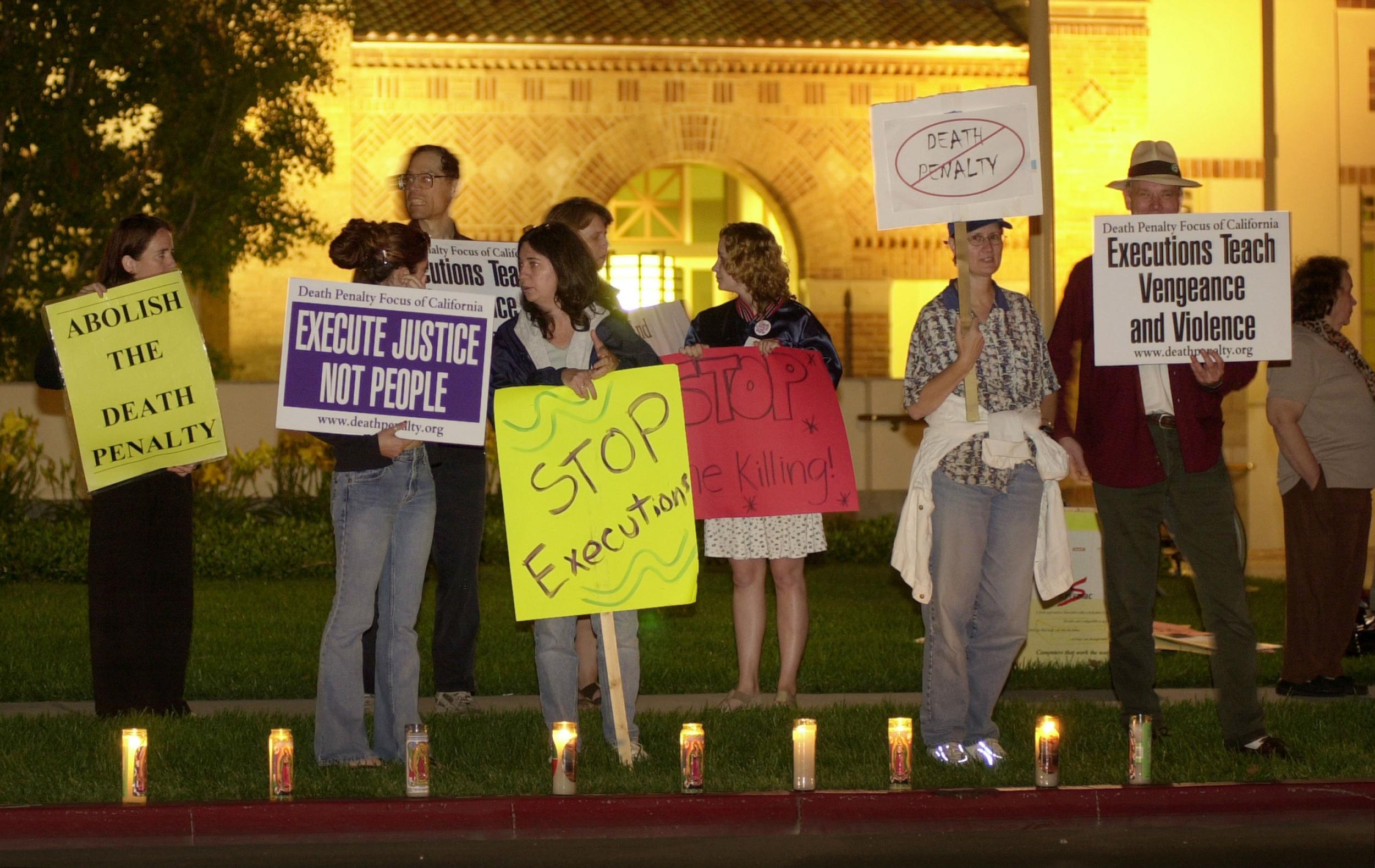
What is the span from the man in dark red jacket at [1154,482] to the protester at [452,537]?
2.81 meters

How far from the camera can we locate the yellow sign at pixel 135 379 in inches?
320

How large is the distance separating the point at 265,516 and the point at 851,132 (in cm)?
904

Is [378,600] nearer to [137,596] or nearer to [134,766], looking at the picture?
[134,766]

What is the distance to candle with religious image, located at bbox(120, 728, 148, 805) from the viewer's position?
21.9 ft

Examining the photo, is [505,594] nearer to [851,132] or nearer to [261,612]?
[261,612]

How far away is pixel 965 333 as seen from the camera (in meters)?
7.26

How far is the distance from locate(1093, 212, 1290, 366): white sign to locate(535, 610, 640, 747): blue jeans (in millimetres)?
2276

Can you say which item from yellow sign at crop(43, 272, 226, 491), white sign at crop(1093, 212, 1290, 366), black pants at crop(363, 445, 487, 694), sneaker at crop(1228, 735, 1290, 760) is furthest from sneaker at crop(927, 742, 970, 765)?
yellow sign at crop(43, 272, 226, 491)

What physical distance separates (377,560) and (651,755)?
1418 millimetres

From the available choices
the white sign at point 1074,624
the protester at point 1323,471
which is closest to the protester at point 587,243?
the white sign at point 1074,624

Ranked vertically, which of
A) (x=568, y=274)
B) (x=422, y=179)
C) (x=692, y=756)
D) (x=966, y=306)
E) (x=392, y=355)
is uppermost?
(x=422, y=179)

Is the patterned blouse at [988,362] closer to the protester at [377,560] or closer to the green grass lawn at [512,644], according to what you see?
the protester at [377,560]

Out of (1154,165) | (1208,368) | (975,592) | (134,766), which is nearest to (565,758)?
(134,766)

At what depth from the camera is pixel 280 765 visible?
675 cm
